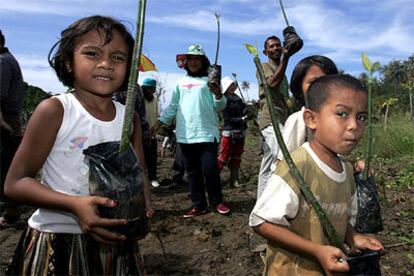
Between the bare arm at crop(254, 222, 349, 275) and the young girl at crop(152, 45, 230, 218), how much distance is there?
2.77 metres

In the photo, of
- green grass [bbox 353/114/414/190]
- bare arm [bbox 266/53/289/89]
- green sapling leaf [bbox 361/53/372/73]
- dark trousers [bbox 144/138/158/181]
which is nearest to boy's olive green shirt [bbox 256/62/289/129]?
bare arm [bbox 266/53/289/89]

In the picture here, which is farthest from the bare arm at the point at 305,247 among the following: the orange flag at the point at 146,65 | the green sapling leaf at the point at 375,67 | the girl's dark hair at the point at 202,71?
the orange flag at the point at 146,65

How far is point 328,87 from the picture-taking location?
149 centimetres

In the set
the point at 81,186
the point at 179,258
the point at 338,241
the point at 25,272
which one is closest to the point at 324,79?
the point at 338,241

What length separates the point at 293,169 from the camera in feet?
3.87

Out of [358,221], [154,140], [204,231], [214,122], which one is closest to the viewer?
[358,221]

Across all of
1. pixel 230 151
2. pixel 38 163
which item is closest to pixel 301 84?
pixel 38 163

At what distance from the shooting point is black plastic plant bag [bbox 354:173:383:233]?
163cm

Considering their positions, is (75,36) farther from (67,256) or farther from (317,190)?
(317,190)

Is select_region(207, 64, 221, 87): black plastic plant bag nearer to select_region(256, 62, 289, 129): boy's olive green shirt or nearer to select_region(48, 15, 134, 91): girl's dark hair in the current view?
select_region(256, 62, 289, 129): boy's olive green shirt

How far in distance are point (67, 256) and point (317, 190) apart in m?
0.85

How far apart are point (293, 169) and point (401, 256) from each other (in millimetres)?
2564

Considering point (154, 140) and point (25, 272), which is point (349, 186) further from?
point (154, 140)

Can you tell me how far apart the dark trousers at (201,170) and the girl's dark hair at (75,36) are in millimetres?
2674
